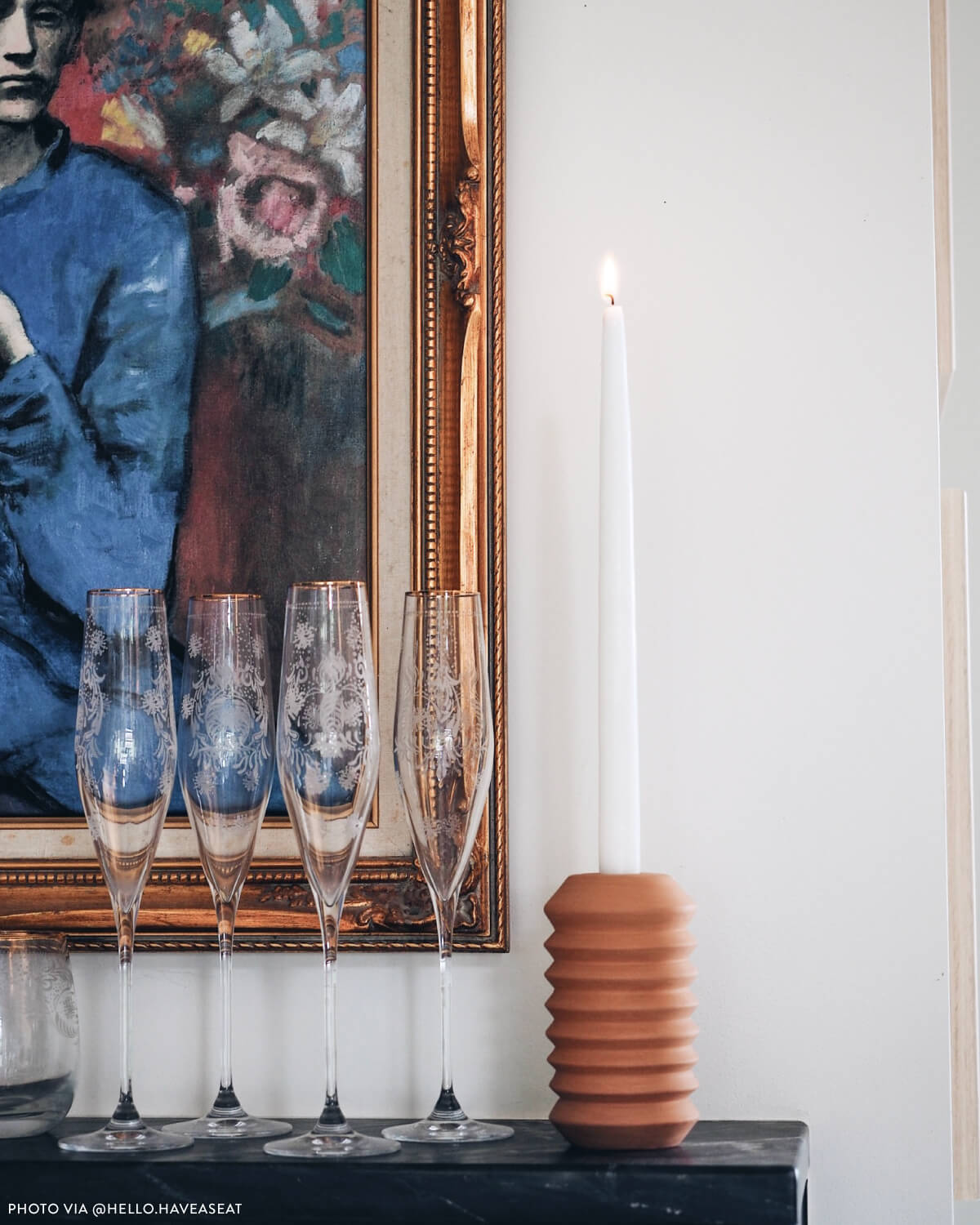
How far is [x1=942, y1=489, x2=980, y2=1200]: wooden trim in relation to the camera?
36.6 inches

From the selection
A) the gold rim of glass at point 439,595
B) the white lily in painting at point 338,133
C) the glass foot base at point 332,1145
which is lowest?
the glass foot base at point 332,1145

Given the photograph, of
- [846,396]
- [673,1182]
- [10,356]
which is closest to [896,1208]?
[673,1182]

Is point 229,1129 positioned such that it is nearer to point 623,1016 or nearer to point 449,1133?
point 449,1133

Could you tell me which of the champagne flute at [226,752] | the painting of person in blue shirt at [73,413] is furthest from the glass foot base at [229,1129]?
the painting of person in blue shirt at [73,413]

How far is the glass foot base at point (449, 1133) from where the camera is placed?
33.2 inches

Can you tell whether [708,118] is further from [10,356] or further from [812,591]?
[10,356]

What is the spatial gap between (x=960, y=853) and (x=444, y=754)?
348mm

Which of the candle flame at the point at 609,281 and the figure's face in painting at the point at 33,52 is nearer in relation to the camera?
the candle flame at the point at 609,281

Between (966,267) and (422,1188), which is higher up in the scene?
(966,267)

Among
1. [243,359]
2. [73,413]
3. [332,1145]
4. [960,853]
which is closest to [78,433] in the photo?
[73,413]

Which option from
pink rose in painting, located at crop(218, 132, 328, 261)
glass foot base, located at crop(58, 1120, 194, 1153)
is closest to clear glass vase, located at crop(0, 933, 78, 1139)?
glass foot base, located at crop(58, 1120, 194, 1153)

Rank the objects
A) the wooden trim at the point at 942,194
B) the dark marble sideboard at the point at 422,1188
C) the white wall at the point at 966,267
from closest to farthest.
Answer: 1. the dark marble sideboard at the point at 422,1188
2. the wooden trim at the point at 942,194
3. the white wall at the point at 966,267

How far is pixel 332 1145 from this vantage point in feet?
2.66

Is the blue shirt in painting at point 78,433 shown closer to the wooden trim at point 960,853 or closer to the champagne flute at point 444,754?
the champagne flute at point 444,754
